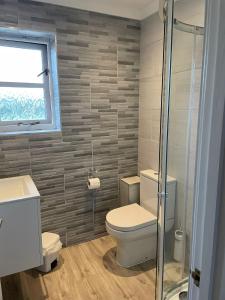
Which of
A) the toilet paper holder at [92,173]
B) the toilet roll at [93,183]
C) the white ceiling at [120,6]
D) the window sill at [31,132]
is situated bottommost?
the toilet roll at [93,183]

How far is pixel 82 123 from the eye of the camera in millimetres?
2297

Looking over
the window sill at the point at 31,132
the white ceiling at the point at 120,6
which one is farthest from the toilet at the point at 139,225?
the white ceiling at the point at 120,6

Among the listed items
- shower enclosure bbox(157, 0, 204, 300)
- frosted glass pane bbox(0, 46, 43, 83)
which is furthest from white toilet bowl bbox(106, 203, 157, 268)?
frosted glass pane bbox(0, 46, 43, 83)

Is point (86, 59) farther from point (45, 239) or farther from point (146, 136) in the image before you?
point (45, 239)

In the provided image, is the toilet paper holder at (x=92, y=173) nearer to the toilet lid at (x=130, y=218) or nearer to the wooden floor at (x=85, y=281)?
the toilet lid at (x=130, y=218)

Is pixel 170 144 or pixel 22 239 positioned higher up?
pixel 170 144

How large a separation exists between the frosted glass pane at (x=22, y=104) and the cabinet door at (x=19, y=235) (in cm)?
96

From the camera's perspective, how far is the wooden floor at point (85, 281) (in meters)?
1.79

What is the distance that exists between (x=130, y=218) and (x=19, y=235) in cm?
95

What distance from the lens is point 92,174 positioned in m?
2.44

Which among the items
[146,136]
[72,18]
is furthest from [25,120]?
[146,136]

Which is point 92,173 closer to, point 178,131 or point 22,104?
point 22,104

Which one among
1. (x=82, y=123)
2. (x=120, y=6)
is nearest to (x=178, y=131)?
(x=82, y=123)

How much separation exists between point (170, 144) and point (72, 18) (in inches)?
58.3
